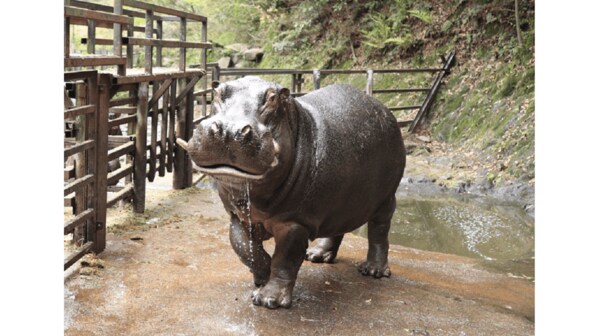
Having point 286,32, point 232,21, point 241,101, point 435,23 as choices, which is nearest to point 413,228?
point 241,101

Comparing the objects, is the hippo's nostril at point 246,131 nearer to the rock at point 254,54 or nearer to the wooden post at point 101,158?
the wooden post at point 101,158

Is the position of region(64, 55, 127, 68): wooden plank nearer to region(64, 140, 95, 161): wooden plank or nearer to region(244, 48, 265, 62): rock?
region(64, 140, 95, 161): wooden plank

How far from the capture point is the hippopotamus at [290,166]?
382cm

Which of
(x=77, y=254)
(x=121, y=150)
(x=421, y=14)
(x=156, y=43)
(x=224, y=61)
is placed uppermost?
(x=421, y=14)

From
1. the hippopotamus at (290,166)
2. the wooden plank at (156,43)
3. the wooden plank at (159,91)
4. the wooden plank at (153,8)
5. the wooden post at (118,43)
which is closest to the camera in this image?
the hippopotamus at (290,166)

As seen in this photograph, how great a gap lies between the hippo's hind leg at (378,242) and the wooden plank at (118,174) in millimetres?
2786

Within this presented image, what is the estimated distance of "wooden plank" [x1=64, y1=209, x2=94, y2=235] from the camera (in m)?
5.20

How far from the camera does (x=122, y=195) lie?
282 inches

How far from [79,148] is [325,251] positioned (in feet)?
6.85

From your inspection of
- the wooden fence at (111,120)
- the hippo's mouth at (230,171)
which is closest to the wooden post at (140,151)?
the wooden fence at (111,120)

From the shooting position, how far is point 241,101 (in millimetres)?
3986

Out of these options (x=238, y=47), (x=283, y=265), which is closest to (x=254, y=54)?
(x=238, y=47)

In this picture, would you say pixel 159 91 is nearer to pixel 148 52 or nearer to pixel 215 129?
pixel 148 52

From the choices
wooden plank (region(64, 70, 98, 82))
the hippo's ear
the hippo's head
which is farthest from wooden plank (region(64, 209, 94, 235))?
the hippo's ear
